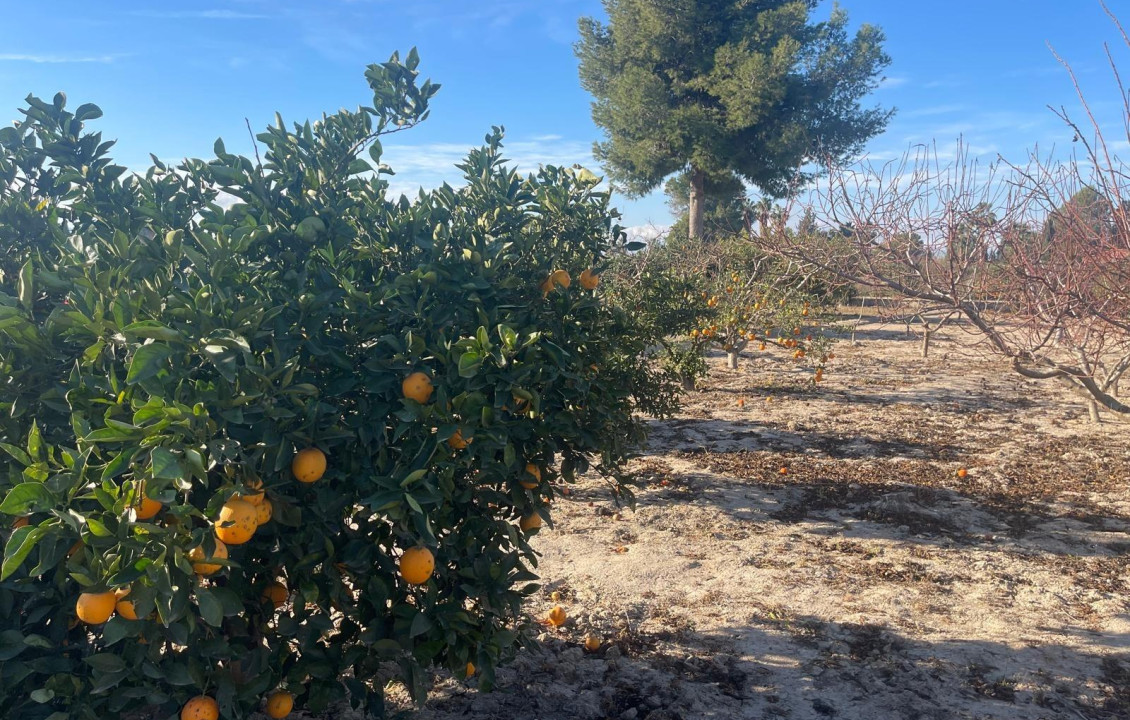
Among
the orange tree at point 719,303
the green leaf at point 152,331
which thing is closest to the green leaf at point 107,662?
the green leaf at point 152,331

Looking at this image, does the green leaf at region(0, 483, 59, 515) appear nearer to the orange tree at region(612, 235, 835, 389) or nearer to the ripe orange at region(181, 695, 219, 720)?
the ripe orange at region(181, 695, 219, 720)

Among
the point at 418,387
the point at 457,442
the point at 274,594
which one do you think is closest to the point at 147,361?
the point at 418,387

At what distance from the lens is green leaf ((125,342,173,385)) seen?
160 centimetres

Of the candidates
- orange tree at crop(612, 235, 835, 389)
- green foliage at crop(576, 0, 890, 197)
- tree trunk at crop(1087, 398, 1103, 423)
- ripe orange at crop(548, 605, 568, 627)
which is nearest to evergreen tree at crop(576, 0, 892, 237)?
green foliage at crop(576, 0, 890, 197)

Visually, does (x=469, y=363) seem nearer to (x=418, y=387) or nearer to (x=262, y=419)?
(x=418, y=387)

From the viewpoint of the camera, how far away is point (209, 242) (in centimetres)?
192

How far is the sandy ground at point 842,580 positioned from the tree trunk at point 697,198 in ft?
48.2

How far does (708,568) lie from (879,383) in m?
7.04

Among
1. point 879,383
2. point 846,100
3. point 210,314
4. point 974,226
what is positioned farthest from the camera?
point 846,100

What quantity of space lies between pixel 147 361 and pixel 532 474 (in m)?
1.20

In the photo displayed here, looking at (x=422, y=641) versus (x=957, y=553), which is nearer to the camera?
(x=422, y=641)

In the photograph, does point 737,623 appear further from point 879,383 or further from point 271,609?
point 879,383

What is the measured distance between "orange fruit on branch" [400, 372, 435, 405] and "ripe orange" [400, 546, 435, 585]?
421 millimetres

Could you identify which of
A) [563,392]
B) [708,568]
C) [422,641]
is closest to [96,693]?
[422,641]
